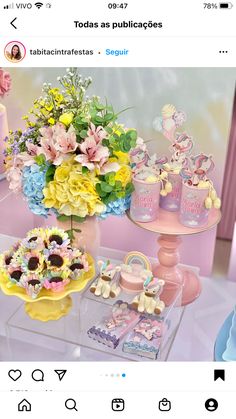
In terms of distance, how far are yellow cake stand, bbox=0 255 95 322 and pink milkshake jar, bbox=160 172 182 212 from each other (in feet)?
0.91

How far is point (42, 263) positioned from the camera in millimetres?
967

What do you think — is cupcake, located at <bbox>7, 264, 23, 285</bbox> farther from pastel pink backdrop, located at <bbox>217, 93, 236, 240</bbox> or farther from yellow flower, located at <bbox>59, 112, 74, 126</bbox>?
pastel pink backdrop, located at <bbox>217, 93, 236, 240</bbox>

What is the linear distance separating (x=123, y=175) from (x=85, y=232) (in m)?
0.18

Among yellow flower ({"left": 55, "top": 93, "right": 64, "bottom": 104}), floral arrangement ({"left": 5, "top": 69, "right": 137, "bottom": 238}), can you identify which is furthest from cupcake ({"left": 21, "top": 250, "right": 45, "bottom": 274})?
yellow flower ({"left": 55, "top": 93, "right": 64, "bottom": 104})

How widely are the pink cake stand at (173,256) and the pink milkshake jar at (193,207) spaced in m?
0.02

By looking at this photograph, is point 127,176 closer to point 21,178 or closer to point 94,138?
point 94,138

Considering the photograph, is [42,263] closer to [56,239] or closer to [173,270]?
[56,239]

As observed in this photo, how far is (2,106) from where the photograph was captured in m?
1.26

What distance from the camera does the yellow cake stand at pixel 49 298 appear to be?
98 centimetres
